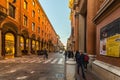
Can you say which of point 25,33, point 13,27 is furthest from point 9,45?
point 25,33

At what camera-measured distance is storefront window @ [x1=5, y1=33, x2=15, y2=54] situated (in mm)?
36569

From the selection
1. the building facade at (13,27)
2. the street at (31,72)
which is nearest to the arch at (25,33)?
the building facade at (13,27)

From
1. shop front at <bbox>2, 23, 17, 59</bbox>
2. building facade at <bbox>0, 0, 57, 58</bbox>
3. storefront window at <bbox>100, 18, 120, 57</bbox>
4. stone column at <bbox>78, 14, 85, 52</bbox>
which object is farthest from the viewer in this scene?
shop front at <bbox>2, 23, 17, 59</bbox>

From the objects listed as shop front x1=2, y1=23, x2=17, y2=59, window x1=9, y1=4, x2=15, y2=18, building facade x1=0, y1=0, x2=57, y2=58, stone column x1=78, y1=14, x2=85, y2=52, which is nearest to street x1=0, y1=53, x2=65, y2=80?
stone column x1=78, y1=14, x2=85, y2=52

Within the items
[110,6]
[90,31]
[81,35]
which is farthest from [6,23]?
[110,6]

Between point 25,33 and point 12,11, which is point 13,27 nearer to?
point 12,11

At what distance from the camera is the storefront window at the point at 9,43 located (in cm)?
3657

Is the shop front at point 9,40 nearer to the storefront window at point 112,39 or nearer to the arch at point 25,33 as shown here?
the arch at point 25,33

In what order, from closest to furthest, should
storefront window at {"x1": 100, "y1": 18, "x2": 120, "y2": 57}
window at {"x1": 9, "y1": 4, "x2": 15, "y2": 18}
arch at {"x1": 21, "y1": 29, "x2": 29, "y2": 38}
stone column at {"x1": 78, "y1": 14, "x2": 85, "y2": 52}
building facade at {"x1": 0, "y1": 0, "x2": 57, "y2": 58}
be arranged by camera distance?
1. storefront window at {"x1": 100, "y1": 18, "x2": 120, "y2": 57}
2. stone column at {"x1": 78, "y1": 14, "x2": 85, "y2": 52}
3. building facade at {"x1": 0, "y1": 0, "x2": 57, "y2": 58}
4. window at {"x1": 9, "y1": 4, "x2": 15, "y2": 18}
5. arch at {"x1": 21, "y1": 29, "x2": 29, "y2": 38}

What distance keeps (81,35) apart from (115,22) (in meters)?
24.3

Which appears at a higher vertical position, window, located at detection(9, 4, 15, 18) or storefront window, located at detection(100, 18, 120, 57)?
window, located at detection(9, 4, 15, 18)

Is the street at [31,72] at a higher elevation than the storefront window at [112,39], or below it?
below

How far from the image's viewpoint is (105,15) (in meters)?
12.9

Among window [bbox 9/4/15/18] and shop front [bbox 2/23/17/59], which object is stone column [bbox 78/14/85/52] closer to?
shop front [bbox 2/23/17/59]
